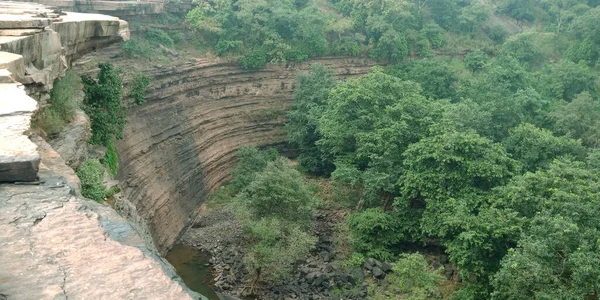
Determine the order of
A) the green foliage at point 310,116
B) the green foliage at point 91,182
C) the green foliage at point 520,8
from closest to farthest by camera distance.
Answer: the green foliage at point 91,182 → the green foliage at point 310,116 → the green foliage at point 520,8

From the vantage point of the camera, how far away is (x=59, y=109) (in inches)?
468

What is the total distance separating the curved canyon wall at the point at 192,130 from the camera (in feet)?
65.0

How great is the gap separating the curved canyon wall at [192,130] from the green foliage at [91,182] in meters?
6.83

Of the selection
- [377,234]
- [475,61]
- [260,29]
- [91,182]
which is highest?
[260,29]

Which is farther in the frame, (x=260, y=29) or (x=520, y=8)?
(x=520, y=8)

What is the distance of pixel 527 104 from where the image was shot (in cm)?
2505

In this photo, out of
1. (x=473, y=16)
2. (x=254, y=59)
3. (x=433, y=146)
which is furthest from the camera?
(x=473, y=16)

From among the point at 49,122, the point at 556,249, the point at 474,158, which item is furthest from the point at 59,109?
the point at 474,158

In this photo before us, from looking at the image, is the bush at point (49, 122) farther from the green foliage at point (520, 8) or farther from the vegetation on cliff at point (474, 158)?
the green foliage at point (520, 8)

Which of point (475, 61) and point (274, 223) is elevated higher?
point (475, 61)

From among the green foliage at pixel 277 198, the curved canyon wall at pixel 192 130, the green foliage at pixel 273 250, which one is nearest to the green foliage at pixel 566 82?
the curved canyon wall at pixel 192 130

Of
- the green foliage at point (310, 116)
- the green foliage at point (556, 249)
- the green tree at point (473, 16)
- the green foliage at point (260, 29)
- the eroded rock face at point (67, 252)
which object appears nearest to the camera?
the eroded rock face at point (67, 252)

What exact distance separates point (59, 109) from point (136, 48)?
39.0 ft

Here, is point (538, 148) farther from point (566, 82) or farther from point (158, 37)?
point (158, 37)
